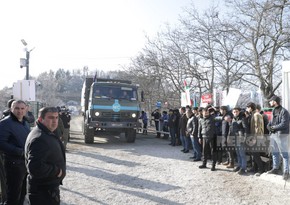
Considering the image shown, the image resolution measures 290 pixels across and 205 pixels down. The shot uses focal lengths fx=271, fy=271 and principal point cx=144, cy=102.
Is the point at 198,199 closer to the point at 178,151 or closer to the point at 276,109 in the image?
the point at 276,109

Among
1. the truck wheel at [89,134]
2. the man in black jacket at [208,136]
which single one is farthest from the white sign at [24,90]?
the man in black jacket at [208,136]

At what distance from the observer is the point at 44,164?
274 cm

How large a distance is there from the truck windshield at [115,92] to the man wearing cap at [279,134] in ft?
23.9

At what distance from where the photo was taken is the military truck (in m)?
11.8

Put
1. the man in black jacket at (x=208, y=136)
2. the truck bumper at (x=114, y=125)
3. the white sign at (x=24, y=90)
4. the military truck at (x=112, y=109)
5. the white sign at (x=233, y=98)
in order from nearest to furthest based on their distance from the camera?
1. the man in black jacket at (x=208, y=136)
2. the white sign at (x=24, y=90)
3. the white sign at (x=233, y=98)
4. the truck bumper at (x=114, y=125)
5. the military truck at (x=112, y=109)

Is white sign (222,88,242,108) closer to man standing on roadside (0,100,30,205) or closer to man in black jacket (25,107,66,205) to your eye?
man standing on roadside (0,100,30,205)

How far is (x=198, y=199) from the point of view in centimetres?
522

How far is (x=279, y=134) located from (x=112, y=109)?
24.2ft

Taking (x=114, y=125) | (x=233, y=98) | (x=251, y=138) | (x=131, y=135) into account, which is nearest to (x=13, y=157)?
(x=251, y=138)

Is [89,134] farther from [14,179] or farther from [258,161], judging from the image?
[14,179]

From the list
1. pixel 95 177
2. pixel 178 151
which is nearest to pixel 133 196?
pixel 95 177

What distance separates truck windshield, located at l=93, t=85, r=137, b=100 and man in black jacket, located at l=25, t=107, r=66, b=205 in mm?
9218

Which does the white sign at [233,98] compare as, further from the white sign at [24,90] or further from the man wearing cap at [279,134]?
the white sign at [24,90]

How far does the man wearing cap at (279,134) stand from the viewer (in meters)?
6.08
